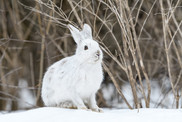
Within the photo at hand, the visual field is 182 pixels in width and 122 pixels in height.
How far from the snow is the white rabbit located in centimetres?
8

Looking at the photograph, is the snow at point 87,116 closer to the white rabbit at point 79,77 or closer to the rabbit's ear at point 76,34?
the white rabbit at point 79,77

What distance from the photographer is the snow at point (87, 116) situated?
189 centimetres

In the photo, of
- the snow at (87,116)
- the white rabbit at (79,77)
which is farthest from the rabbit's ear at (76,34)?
the snow at (87,116)

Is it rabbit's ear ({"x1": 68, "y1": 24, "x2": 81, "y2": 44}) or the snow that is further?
rabbit's ear ({"x1": 68, "y1": 24, "x2": 81, "y2": 44})

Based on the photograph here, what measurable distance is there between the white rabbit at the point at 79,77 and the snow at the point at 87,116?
79mm

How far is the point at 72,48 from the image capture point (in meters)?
4.46

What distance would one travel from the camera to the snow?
1.89 m

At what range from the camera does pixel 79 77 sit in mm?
1977

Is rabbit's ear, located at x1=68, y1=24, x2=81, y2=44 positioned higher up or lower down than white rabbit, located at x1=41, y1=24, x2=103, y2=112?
higher up

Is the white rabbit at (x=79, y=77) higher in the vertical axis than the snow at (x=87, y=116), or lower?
higher

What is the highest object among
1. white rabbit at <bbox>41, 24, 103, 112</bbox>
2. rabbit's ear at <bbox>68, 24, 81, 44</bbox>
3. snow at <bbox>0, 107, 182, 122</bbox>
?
rabbit's ear at <bbox>68, 24, 81, 44</bbox>

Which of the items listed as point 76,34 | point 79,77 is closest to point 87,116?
point 79,77

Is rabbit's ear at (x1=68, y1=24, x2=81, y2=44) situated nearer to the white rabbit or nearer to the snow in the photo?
the white rabbit

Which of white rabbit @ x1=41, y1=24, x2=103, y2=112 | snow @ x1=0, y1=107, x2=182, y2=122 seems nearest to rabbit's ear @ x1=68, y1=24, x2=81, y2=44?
white rabbit @ x1=41, y1=24, x2=103, y2=112
